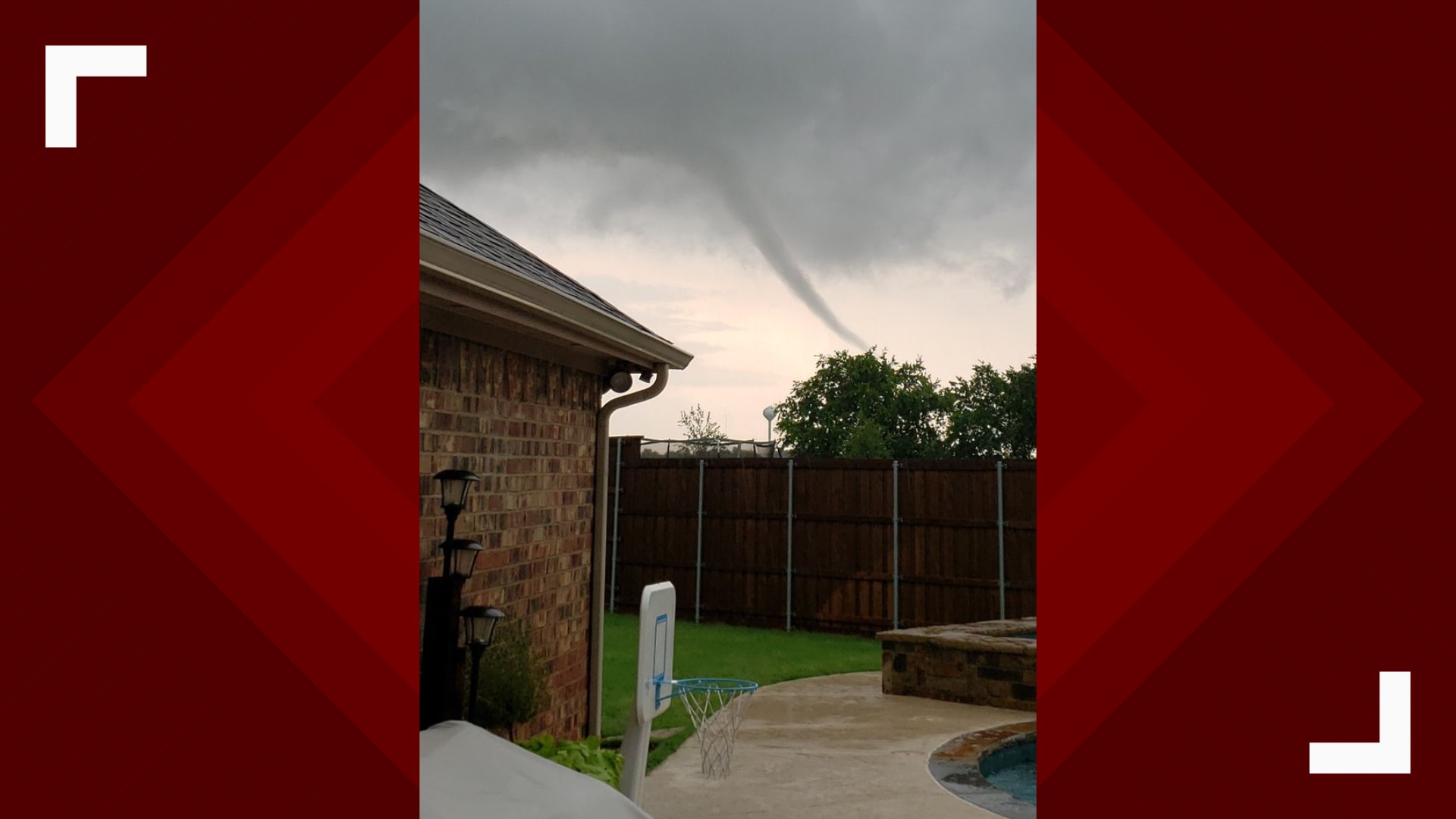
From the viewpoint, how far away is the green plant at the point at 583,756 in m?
4.40

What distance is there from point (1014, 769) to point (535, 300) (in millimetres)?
4976

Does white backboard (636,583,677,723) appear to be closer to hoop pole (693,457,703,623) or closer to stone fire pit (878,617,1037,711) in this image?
stone fire pit (878,617,1037,711)

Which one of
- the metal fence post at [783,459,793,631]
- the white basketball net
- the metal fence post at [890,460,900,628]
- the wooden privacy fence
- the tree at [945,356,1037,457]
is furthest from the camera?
the tree at [945,356,1037,457]

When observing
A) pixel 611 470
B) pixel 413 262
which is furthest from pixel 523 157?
pixel 413 262

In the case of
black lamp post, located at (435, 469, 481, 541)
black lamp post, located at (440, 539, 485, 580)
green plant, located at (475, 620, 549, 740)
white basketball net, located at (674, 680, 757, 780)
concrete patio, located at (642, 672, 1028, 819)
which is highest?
black lamp post, located at (435, 469, 481, 541)

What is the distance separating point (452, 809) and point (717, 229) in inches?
663

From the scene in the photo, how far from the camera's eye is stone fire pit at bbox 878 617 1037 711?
28.6ft

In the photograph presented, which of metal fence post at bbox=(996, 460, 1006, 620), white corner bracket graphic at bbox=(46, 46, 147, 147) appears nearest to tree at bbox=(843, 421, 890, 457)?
metal fence post at bbox=(996, 460, 1006, 620)

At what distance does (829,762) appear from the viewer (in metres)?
6.70

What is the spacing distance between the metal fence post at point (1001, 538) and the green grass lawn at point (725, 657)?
5.59 feet

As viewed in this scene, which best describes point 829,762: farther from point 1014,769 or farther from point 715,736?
point 1014,769

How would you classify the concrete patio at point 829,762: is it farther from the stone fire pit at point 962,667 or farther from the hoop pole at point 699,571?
the hoop pole at point 699,571

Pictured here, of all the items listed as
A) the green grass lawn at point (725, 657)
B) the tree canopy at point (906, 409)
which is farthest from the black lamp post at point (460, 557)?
the tree canopy at point (906, 409)

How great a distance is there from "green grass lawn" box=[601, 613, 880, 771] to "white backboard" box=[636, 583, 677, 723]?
3.11m
